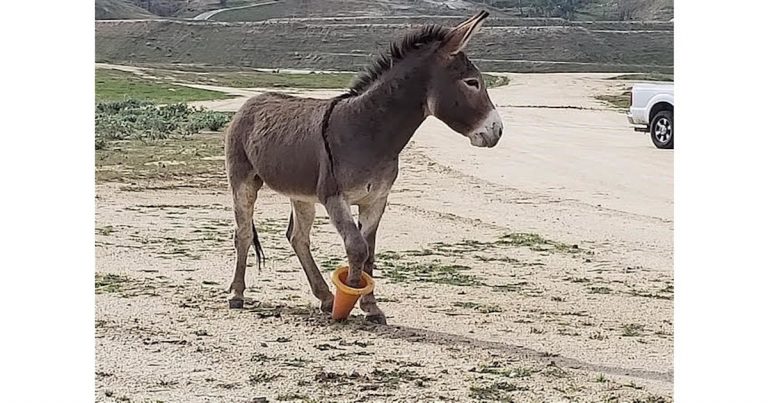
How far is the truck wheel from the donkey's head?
14.7m

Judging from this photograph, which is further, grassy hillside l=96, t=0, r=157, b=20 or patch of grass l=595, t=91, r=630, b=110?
grassy hillside l=96, t=0, r=157, b=20

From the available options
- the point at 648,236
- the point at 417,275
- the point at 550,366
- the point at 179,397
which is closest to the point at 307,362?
the point at 179,397

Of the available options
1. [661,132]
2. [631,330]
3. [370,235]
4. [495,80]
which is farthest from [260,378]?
[495,80]

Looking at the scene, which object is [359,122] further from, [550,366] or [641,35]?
[641,35]

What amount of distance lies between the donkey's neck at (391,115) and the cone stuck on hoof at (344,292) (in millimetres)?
896

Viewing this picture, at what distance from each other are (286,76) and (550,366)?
31.3 metres

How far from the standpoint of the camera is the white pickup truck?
2061 cm

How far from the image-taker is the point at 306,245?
8.11 metres

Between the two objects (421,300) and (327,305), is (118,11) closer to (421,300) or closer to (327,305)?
(421,300)

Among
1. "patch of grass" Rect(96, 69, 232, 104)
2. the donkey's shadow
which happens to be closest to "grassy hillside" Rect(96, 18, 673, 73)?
"patch of grass" Rect(96, 69, 232, 104)

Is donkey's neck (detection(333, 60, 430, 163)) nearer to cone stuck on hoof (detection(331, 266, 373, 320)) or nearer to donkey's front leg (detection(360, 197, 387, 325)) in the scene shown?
donkey's front leg (detection(360, 197, 387, 325))

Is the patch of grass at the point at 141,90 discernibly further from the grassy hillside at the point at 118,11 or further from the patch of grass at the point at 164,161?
the grassy hillside at the point at 118,11

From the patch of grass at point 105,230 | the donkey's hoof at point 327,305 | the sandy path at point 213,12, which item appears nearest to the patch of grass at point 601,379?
the donkey's hoof at point 327,305

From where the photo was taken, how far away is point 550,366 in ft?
21.9
